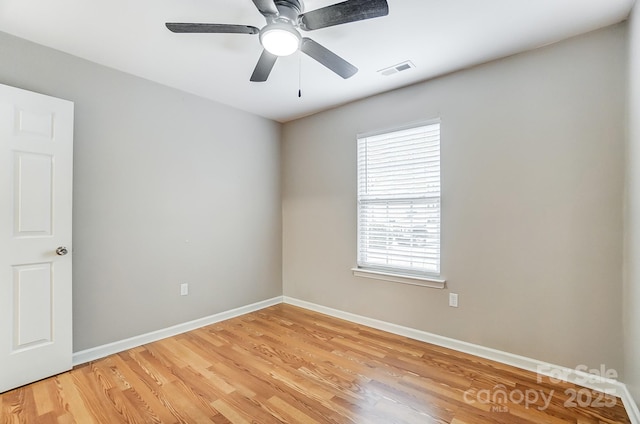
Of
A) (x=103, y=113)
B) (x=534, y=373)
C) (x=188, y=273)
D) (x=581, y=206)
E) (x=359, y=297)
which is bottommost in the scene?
(x=534, y=373)

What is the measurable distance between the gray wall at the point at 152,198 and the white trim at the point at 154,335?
5cm

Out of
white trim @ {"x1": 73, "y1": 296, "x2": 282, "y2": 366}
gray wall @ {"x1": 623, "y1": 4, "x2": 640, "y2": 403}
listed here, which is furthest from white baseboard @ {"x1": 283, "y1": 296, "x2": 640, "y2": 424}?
white trim @ {"x1": 73, "y1": 296, "x2": 282, "y2": 366}

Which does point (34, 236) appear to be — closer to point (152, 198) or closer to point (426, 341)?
point (152, 198)

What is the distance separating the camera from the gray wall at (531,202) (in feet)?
6.86

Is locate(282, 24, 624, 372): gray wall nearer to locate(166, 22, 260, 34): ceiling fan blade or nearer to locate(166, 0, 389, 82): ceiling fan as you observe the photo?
locate(166, 0, 389, 82): ceiling fan

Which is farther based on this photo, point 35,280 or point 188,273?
point 188,273

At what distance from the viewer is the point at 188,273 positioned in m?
3.25

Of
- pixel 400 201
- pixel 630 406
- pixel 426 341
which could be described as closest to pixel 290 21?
pixel 400 201

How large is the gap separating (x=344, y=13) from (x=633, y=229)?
7.12 feet

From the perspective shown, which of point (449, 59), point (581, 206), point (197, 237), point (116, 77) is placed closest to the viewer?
point (581, 206)

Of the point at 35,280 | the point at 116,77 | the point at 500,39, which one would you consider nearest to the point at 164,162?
the point at 116,77

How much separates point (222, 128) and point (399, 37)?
87.2 inches

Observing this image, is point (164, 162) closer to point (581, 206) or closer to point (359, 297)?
point (359, 297)

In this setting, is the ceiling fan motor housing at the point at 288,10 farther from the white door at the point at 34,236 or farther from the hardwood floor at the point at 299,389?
the hardwood floor at the point at 299,389
